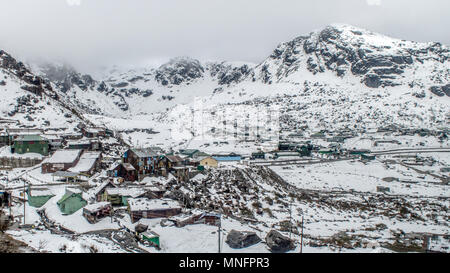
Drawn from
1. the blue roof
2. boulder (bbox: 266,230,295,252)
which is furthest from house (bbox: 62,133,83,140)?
boulder (bbox: 266,230,295,252)

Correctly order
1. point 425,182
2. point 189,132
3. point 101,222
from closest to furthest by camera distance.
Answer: point 101,222
point 425,182
point 189,132

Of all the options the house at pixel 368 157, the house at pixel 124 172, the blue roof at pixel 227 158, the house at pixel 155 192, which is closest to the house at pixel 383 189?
the house at pixel 368 157

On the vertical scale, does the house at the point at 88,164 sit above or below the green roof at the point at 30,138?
below

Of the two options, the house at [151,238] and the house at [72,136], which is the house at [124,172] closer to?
the house at [151,238]

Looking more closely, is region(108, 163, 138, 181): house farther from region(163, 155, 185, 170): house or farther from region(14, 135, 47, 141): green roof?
region(14, 135, 47, 141): green roof
